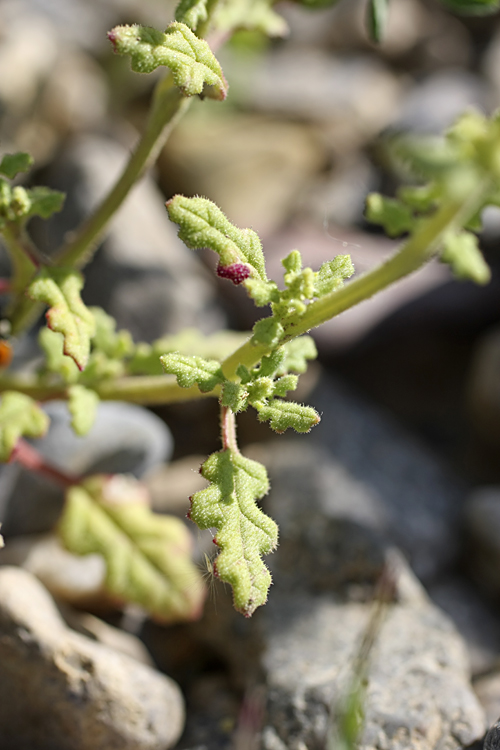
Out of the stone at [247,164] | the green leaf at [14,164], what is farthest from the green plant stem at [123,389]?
the stone at [247,164]

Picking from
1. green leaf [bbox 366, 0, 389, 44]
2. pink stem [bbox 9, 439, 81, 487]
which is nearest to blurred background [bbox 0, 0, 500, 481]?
green leaf [bbox 366, 0, 389, 44]

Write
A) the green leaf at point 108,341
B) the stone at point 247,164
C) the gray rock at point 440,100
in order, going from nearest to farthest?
1. the green leaf at point 108,341
2. the stone at point 247,164
3. the gray rock at point 440,100

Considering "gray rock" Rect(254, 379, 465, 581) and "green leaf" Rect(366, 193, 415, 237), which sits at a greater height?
"green leaf" Rect(366, 193, 415, 237)

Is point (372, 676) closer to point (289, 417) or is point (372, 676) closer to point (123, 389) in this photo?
point (289, 417)

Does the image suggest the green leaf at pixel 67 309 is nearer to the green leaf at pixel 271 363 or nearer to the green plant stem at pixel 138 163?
the green plant stem at pixel 138 163

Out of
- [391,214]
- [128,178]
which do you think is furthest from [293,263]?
[128,178]

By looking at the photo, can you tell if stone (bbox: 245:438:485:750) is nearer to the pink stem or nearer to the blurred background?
the blurred background
